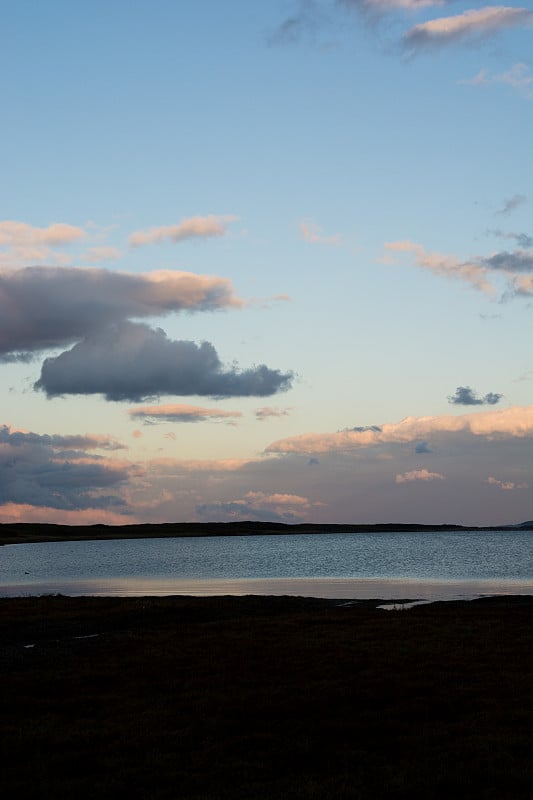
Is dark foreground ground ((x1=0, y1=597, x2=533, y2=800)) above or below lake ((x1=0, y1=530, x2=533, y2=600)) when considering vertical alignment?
above

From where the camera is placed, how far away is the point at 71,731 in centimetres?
2405

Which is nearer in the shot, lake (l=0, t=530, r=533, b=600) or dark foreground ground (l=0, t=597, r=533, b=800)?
dark foreground ground (l=0, t=597, r=533, b=800)

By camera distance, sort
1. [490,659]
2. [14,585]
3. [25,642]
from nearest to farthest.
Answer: [490,659] → [25,642] → [14,585]

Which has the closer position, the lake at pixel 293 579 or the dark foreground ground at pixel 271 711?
the dark foreground ground at pixel 271 711

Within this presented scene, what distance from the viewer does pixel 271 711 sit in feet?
85.7

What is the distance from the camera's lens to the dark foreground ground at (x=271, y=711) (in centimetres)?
1928

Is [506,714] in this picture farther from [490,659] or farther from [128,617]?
[128,617]

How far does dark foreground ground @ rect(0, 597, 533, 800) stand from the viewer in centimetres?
1928

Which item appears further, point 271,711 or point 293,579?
point 293,579

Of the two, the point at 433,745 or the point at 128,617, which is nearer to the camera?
the point at 433,745

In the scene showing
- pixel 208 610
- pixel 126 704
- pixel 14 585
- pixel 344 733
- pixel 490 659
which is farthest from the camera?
pixel 14 585

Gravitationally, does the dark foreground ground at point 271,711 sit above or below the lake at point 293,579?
above

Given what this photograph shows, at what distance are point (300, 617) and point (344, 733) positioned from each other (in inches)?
1197

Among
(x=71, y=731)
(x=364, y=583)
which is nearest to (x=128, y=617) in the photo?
(x=71, y=731)
